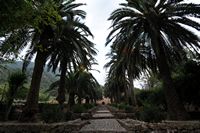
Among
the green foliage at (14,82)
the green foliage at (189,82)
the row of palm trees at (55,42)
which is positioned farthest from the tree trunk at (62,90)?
the green foliage at (189,82)

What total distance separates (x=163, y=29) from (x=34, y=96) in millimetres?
9027

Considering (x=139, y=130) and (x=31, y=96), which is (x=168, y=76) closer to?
(x=139, y=130)

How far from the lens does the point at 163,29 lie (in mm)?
17000

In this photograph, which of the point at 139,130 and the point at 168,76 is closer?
the point at 139,130

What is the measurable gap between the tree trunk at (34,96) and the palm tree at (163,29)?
5.49 metres

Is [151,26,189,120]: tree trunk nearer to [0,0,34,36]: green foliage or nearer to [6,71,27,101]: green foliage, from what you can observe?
[0,0,34,36]: green foliage

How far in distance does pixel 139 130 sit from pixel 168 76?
6457 millimetres

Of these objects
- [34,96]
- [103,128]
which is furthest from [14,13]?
[103,128]

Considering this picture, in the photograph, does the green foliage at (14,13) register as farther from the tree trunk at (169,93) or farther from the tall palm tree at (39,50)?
the tree trunk at (169,93)

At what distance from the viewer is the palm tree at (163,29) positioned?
15859mm

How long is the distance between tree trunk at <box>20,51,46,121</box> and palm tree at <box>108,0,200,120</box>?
5.49m

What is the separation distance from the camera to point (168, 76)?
1669 centimetres

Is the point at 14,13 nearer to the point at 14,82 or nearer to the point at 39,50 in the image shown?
the point at 39,50

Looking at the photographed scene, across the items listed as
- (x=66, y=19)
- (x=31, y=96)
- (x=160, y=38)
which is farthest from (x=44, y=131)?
(x=160, y=38)
